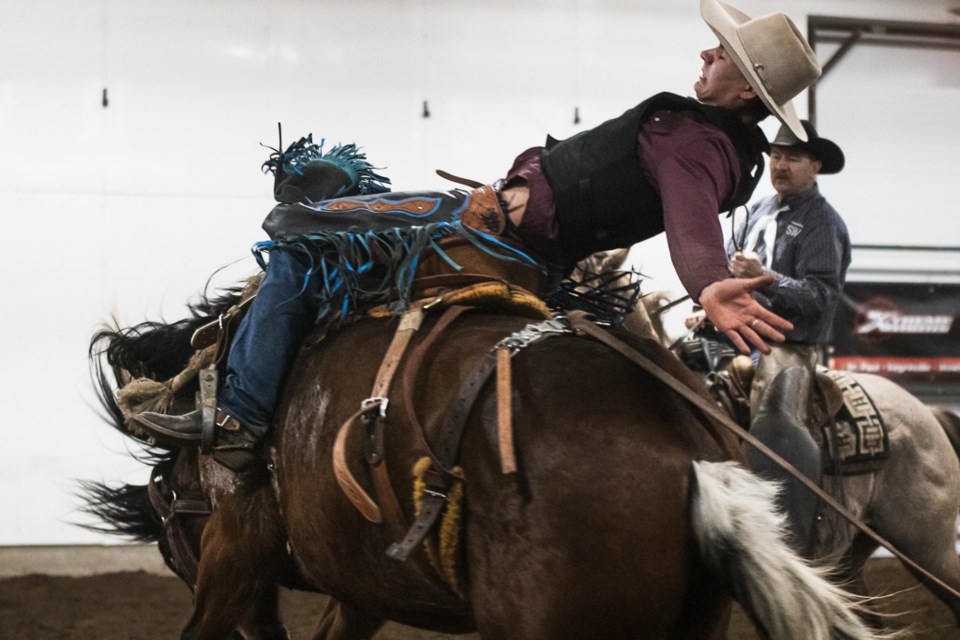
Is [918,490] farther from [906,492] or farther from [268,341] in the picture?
[268,341]

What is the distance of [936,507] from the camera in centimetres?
404

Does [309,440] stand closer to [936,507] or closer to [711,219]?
[711,219]

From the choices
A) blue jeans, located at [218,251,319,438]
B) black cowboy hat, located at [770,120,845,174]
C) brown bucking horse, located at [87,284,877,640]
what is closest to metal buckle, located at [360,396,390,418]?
brown bucking horse, located at [87,284,877,640]

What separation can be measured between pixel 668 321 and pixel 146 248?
3238mm

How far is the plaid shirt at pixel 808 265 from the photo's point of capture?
3.76 meters

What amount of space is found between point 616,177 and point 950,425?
283 cm

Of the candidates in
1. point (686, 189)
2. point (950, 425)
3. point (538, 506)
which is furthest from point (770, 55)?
point (950, 425)

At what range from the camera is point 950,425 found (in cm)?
427

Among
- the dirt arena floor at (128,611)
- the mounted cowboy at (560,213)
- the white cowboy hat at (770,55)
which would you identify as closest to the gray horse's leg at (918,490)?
the dirt arena floor at (128,611)

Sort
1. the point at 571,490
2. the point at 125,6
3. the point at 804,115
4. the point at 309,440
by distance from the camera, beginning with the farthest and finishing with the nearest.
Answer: the point at 804,115 < the point at 125,6 < the point at 309,440 < the point at 571,490

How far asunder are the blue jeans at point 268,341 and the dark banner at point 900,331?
507cm

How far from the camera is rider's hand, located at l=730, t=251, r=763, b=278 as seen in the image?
2.98 meters

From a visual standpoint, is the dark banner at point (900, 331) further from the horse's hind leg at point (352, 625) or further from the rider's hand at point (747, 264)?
the horse's hind leg at point (352, 625)

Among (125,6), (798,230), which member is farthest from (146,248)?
(798,230)
